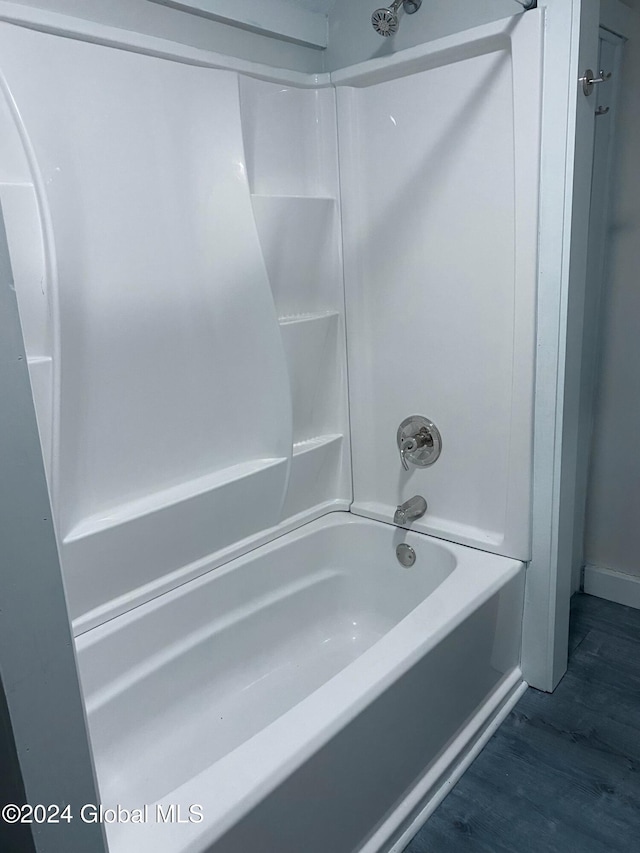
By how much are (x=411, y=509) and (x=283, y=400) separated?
0.55 m

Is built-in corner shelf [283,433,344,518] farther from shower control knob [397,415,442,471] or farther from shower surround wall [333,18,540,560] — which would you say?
shower control knob [397,415,442,471]

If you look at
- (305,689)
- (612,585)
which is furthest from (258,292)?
(612,585)

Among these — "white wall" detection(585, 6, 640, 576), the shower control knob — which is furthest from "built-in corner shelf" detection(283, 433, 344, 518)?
"white wall" detection(585, 6, 640, 576)

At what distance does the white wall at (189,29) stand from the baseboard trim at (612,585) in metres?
2.03

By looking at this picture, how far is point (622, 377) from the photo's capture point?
7.62ft

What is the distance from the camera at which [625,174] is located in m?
2.18

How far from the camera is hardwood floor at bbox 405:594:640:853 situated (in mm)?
1550

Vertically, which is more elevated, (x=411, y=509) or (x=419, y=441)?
(x=419, y=441)

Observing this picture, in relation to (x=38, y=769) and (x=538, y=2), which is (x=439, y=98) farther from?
(x=38, y=769)

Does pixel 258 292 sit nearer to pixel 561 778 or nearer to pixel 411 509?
pixel 411 509

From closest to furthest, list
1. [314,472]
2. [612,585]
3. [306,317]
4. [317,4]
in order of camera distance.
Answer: [317,4] < [306,317] < [314,472] < [612,585]

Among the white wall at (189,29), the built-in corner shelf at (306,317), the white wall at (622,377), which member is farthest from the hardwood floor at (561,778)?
the white wall at (189,29)

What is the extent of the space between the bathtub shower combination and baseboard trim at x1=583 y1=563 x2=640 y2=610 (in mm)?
675

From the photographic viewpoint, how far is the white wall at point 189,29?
1513mm
